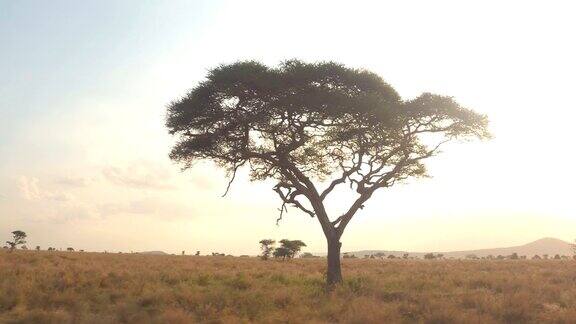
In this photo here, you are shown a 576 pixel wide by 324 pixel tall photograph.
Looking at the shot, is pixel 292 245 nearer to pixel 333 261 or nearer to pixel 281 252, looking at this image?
pixel 281 252

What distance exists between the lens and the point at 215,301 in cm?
1672

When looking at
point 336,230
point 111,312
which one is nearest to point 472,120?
point 336,230

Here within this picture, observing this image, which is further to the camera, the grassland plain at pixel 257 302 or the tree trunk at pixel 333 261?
the tree trunk at pixel 333 261

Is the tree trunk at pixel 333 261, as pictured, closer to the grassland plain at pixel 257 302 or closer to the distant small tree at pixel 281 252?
the grassland plain at pixel 257 302

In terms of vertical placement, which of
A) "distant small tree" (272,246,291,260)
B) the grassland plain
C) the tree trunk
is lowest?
the grassland plain

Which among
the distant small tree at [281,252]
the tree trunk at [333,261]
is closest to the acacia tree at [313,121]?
the tree trunk at [333,261]

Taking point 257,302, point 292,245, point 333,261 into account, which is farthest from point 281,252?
point 257,302

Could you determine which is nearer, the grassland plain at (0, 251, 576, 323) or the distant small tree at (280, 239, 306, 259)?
the grassland plain at (0, 251, 576, 323)

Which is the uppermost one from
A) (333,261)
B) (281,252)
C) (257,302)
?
(281,252)

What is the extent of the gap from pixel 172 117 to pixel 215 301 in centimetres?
976

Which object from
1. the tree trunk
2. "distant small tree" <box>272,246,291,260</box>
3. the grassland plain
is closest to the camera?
the grassland plain

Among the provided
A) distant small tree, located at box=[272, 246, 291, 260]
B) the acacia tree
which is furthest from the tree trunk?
distant small tree, located at box=[272, 246, 291, 260]

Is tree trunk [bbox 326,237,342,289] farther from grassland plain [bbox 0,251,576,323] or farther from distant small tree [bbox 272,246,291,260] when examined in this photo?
distant small tree [bbox 272,246,291,260]

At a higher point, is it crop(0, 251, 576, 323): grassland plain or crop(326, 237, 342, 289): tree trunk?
crop(326, 237, 342, 289): tree trunk
